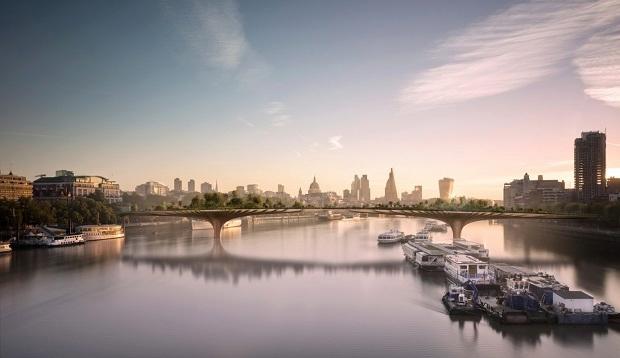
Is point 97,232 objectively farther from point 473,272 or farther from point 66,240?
point 473,272

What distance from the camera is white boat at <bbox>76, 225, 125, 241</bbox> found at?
106 meters

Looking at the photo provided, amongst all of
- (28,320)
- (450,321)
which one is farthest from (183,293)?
(450,321)

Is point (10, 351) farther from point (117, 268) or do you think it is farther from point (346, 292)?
point (117, 268)

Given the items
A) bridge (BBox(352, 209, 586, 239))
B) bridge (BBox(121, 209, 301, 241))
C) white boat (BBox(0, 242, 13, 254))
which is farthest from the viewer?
bridge (BBox(121, 209, 301, 241))

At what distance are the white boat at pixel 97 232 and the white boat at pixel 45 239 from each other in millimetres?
3891

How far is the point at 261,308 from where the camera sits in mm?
43344

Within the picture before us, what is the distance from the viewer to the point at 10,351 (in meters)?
31.7

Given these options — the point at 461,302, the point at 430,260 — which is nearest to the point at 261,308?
the point at 461,302

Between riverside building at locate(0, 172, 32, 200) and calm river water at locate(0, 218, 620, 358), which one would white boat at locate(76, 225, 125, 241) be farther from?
riverside building at locate(0, 172, 32, 200)

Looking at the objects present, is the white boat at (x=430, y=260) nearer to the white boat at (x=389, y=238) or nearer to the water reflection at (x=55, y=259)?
the white boat at (x=389, y=238)

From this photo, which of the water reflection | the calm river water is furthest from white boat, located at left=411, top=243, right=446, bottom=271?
the water reflection

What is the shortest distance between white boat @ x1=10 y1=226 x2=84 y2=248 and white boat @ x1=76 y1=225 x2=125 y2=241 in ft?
12.8

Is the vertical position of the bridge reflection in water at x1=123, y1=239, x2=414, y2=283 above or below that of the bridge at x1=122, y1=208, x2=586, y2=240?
below

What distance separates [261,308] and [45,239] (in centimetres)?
6848
